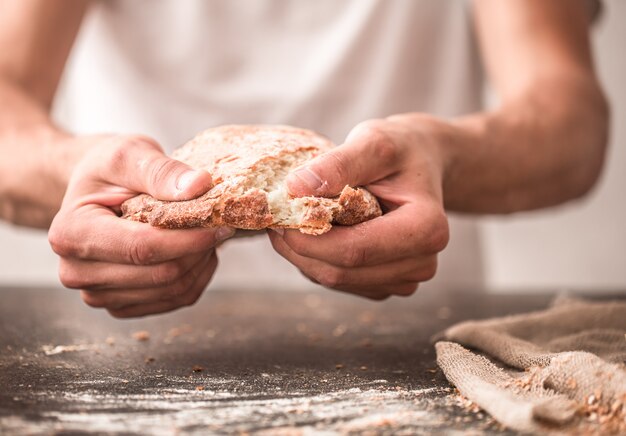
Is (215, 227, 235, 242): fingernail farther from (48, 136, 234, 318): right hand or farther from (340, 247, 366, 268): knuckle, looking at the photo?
(340, 247, 366, 268): knuckle

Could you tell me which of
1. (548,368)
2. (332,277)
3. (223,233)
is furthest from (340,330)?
(548,368)

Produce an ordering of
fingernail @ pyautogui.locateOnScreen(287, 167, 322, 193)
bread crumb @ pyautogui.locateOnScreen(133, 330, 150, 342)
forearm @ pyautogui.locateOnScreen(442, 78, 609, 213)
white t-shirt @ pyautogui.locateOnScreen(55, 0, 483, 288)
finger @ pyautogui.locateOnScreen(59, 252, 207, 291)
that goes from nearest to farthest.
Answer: fingernail @ pyautogui.locateOnScreen(287, 167, 322, 193), finger @ pyautogui.locateOnScreen(59, 252, 207, 291), bread crumb @ pyautogui.locateOnScreen(133, 330, 150, 342), forearm @ pyautogui.locateOnScreen(442, 78, 609, 213), white t-shirt @ pyautogui.locateOnScreen(55, 0, 483, 288)

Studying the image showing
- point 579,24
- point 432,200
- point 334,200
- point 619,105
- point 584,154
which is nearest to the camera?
point 334,200

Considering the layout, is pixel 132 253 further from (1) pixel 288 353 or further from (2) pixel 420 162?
(2) pixel 420 162

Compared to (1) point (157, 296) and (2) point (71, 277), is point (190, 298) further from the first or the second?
(2) point (71, 277)

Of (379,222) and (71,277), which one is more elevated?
(379,222)

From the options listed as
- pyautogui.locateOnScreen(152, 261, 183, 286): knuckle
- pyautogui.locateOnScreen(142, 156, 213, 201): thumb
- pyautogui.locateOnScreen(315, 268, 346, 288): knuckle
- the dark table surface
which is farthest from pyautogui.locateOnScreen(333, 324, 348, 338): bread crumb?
pyautogui.locateOnScreen(142, 156, 213, 201): thumb

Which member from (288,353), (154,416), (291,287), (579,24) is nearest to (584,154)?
(579,24)
